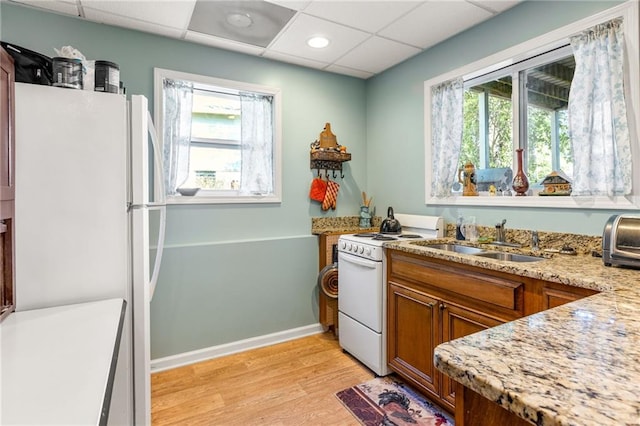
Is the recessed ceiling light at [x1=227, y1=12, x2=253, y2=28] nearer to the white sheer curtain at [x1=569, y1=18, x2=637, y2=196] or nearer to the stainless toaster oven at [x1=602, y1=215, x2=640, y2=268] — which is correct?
the white sheer curtain at [x1=569, y1=18, x2=637, y2=196]

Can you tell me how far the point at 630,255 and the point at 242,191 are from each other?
2.57 metres

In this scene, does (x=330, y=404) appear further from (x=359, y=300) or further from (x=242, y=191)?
(x=242, y=191)

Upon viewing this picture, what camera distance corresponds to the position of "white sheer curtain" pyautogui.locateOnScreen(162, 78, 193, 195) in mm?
2584

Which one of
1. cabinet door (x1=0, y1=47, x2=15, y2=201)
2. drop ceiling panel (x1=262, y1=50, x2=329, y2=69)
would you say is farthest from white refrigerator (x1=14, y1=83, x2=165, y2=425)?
drop ceiling panel (x1=262, y1=50, x2=329, y2=69)

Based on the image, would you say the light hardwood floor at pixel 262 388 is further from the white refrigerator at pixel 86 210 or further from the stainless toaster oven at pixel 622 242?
the stainless toaster oven at pixel 622 242

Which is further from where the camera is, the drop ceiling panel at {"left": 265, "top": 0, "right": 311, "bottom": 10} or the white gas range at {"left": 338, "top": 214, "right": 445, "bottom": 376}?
the white gas range at {"left": 338, "top": 214, "right": 445, "bottom": 376}

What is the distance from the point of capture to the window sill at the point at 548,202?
1716mm

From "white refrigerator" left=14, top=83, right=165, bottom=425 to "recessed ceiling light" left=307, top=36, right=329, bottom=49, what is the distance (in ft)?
5.04

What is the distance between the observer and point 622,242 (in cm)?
146

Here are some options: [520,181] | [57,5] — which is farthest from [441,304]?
[57,5]

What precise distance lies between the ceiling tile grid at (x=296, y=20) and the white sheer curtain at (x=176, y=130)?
400 mm

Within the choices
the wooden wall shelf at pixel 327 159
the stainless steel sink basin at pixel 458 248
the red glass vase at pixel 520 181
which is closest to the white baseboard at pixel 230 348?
the stainless steel sink basin at pixel 458 248

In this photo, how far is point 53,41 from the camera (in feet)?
7.19

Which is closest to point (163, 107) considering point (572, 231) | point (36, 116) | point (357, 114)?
point (36, 116)
